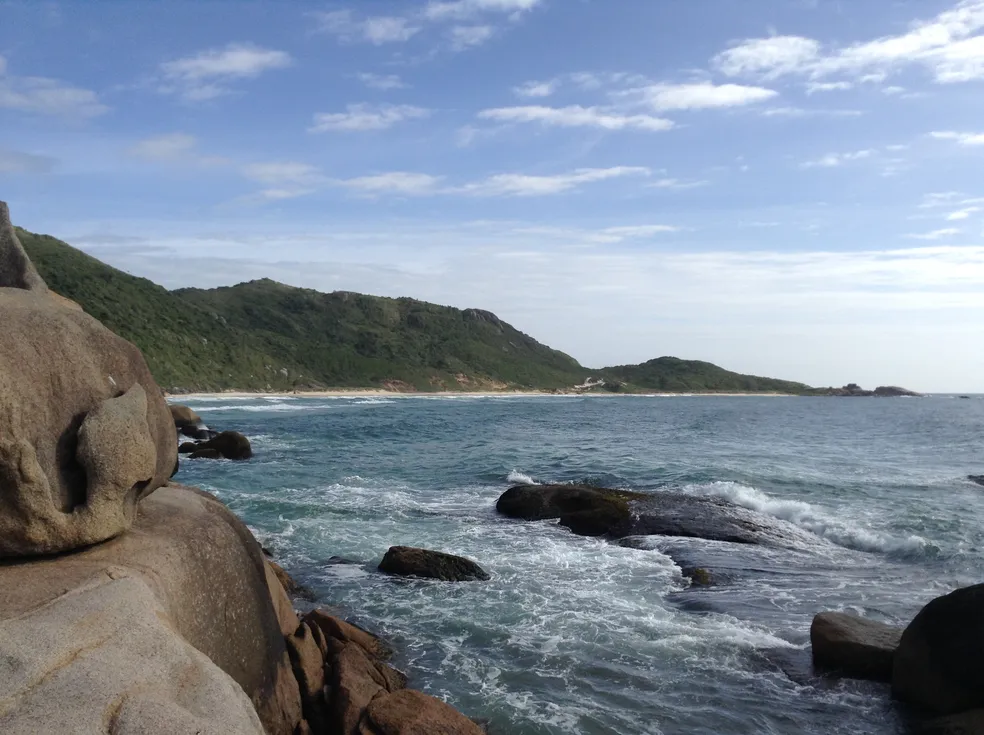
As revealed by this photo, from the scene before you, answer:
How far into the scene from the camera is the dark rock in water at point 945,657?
936 centimetres

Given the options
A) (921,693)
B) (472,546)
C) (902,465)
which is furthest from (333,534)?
(902,465)

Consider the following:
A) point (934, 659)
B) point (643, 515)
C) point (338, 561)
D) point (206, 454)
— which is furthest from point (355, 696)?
point (206, 454)

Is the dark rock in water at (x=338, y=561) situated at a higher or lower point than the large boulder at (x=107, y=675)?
lower

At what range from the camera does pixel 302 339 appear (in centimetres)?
13262

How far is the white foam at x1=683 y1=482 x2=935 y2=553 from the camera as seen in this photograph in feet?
62.6

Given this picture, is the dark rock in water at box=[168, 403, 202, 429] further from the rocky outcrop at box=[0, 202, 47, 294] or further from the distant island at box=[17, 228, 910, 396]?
the distant island at box=[17, 228, 910, 396]

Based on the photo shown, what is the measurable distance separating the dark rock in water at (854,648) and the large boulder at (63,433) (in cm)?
972

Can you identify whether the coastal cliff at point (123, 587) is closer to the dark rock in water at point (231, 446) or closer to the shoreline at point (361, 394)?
the dark rock in water at point (231, 446)

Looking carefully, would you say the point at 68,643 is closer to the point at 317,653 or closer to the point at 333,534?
the point at 317,653

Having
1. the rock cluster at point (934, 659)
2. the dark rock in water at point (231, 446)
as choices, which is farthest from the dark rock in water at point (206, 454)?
the rock cluster at point (934, 659)

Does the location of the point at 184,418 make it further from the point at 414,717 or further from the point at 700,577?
the point at 414,717

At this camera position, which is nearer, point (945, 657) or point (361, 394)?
point (945, 657)

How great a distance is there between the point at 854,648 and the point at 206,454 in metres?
28.2

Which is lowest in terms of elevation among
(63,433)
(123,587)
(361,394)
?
(361,394)
